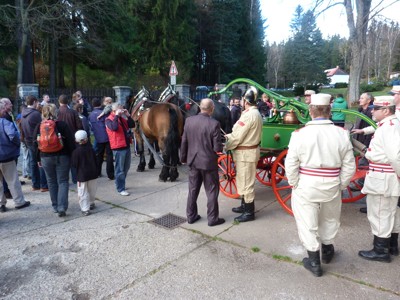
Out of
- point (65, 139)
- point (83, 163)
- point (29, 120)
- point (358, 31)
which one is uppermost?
point (358, 31)

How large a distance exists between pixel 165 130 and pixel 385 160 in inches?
160

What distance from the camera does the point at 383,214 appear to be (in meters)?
3.25

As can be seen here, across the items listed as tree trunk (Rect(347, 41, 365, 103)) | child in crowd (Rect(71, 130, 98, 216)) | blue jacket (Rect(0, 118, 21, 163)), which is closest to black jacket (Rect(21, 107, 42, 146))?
blue jacket (Rect(0, 118, 21, 163))

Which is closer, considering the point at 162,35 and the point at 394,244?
the point at 394,244

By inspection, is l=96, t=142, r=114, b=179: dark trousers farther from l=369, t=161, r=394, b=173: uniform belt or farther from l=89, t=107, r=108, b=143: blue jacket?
l=369, t=161, r=394, b=173: uniform belt

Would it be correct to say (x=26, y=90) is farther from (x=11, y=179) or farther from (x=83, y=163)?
(x=83, y=163)

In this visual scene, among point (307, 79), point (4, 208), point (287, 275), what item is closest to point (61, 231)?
point (4, 208)

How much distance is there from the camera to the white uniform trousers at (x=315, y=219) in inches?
118

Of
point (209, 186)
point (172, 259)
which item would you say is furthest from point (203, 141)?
point (172, 259)

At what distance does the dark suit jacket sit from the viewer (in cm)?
403

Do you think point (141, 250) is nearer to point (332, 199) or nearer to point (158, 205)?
point (158, 205)

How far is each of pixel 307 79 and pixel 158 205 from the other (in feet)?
153

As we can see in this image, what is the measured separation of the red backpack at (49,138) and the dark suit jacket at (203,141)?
1881mm

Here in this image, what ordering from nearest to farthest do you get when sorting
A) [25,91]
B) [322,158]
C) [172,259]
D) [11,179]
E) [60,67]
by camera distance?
[322,158] < [172,259] < [11,179] < [25,91] < [60,67]
